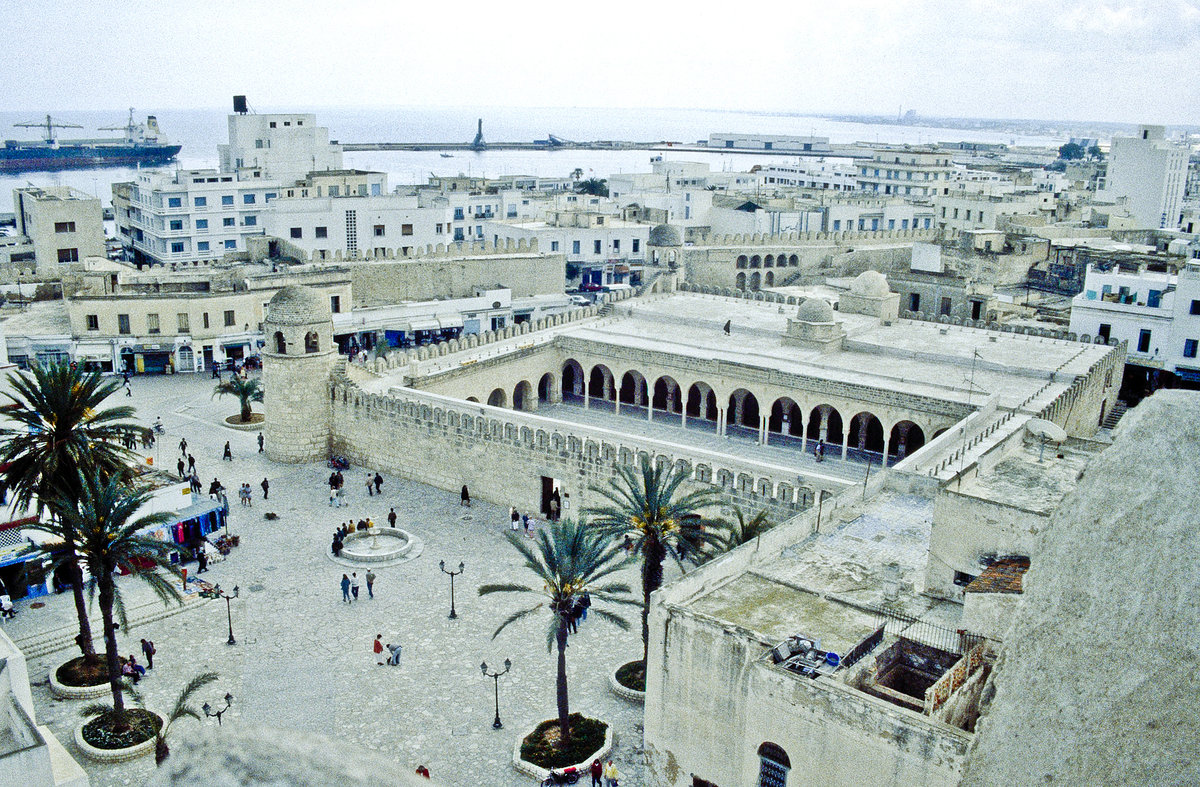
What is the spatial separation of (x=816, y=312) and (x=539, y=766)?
22.1 metres

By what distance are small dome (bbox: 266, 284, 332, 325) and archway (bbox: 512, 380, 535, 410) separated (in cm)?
846

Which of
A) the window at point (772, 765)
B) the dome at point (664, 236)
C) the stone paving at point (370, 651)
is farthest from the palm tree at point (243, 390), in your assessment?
the dome at point (664, 236)

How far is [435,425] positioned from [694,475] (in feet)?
26.1

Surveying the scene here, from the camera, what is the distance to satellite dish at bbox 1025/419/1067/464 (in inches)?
709

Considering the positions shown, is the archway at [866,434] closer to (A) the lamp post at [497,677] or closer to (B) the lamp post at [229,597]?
(A) the lamp post at [497,677]

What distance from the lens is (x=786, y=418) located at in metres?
33.0

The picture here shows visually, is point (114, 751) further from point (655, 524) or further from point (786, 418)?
point (786, 418)

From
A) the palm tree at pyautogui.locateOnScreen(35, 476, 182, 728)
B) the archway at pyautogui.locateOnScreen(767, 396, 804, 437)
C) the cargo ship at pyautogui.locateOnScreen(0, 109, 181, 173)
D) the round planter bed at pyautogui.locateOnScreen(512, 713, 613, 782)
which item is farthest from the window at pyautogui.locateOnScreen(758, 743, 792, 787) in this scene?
the cargo ship at pyautogui.locateOnScreen(0, 109, 181, 173)

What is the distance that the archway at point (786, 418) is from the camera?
33125 millimetres

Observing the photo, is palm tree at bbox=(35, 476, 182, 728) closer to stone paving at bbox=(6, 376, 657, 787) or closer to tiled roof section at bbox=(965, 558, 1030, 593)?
stone paving at bbox=(6, 376, 657, 787)

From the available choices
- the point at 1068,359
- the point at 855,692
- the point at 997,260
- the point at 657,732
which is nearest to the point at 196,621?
the point at 657,732

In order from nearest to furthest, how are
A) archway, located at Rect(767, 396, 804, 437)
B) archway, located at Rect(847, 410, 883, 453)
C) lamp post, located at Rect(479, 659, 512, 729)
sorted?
lamp post, located at Rect(479, 659, 512, 729)
archway, located at Rect(847, 410, 883, 453)
archway, located at Rect(767, 396, 804, 437)

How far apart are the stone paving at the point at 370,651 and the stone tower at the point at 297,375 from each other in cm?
345

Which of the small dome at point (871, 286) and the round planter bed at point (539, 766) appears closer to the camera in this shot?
the round planter bed at point (539, 766)
